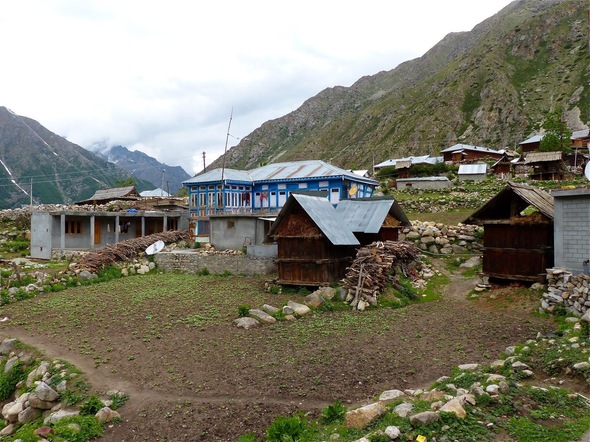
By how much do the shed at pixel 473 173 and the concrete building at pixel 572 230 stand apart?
44972 millimetres

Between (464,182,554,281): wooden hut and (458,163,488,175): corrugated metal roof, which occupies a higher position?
(458,163,488,175): corrugated metal roof

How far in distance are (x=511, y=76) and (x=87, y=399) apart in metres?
151

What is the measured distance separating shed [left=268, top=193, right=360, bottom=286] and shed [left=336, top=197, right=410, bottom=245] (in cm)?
122

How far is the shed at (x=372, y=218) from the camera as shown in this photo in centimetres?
2497

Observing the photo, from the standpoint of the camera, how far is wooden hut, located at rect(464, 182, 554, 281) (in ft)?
63.3

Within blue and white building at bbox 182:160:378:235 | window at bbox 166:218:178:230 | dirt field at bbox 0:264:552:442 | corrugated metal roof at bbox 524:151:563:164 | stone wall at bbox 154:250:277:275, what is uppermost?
corrugated metal roof at bbox 524:151:563:164

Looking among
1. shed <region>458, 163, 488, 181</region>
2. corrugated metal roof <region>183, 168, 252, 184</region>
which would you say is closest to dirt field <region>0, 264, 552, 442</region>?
corrugated metal roof <region>183, 168, 252, 184</region>

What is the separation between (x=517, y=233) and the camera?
2019 centimetres

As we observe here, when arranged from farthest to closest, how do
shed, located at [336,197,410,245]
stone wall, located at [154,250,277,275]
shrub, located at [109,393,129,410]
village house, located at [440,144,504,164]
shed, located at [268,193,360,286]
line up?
1. village house, located at [440,144,504,164]
2. stone wall, located at [154,250,277,275]
3. shed, located at [336,197,410,245]
4. shed, located at [268,193,360,286]
5. shrub, located at [109,393,129,410]

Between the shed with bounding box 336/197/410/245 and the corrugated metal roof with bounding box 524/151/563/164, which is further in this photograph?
the corrugated metal roof with bounding box 524/151/563/164

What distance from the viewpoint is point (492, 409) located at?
27.2 ft

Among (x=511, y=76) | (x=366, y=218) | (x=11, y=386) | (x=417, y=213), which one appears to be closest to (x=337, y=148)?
(x=511, y=76)

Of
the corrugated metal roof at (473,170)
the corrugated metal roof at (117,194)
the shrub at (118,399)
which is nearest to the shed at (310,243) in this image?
the shrub at (118,399)

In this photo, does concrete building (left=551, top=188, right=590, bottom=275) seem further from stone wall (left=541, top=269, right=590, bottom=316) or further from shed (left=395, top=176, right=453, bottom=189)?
shed (left=395, top=176, right=453, bottom=189)
